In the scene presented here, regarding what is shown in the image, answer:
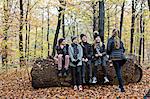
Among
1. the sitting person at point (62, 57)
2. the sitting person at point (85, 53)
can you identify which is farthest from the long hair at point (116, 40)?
the sitting person at point (62, 57)

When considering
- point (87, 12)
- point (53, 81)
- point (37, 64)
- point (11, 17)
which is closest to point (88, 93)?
point (53, 81)

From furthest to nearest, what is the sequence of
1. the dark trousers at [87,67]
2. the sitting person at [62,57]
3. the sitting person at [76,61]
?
the sitting person at [62,57] → the dark trousers at [87,67] → the sitting person at [76,61]

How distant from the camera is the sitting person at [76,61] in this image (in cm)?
1047

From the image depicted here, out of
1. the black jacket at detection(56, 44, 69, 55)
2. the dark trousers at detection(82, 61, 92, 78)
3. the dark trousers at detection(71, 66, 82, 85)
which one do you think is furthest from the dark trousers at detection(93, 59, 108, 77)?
the black jacket at detection(56, 44, 69, 55)

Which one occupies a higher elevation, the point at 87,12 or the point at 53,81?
the point at 87,12

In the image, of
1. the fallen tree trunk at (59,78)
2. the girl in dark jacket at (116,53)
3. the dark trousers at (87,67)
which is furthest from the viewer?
the fallen tree trunk at (59,78)

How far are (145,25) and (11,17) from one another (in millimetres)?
15902

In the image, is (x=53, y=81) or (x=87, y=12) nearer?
(x=53, y=81)

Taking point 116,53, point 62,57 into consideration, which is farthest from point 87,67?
point 116,53

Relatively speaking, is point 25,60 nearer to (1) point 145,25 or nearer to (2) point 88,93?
(2) point 88,93

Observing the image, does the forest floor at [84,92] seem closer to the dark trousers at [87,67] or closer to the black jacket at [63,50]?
the dark trousers at [87,67]

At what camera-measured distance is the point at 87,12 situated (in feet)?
86.1

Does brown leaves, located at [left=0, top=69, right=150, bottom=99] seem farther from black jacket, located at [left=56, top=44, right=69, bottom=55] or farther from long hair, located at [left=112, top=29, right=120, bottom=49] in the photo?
long hair, located at [left=112, top=29, right=120, bottom=49]

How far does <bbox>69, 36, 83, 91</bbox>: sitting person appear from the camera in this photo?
412 inches
